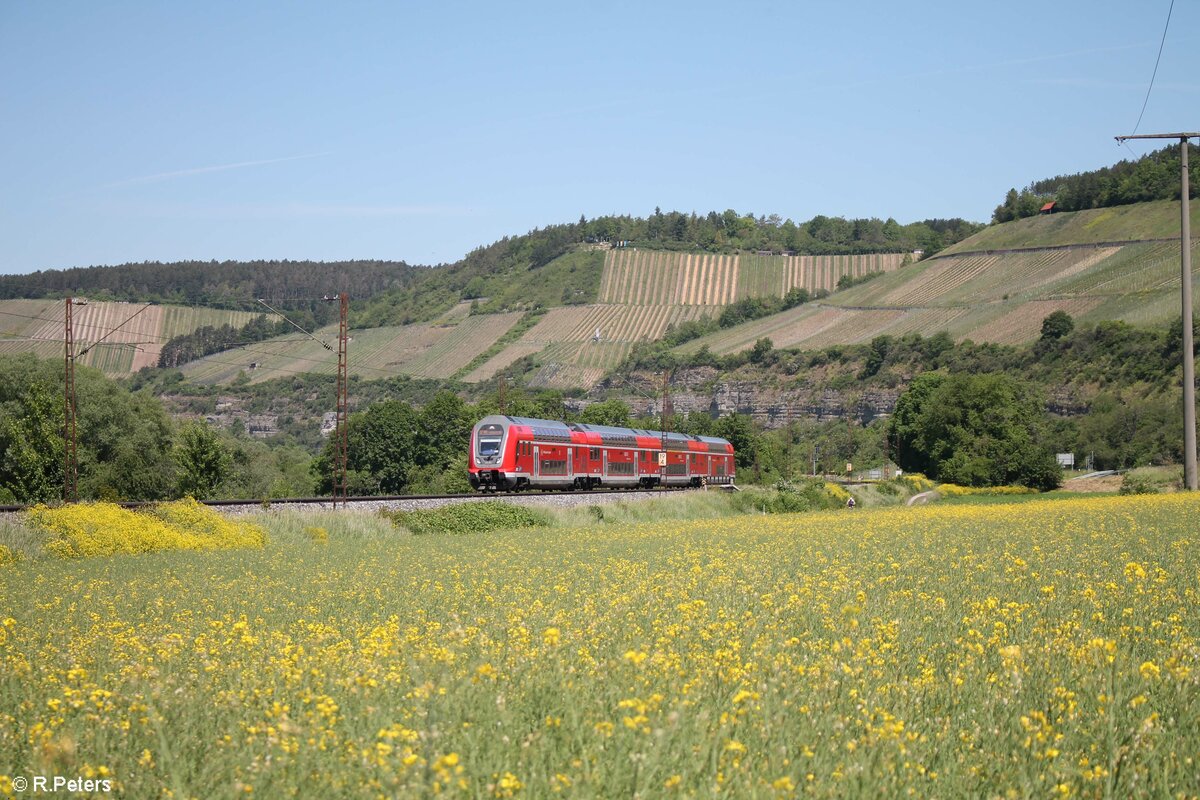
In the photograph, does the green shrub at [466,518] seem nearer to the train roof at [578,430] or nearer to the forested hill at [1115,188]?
the train roof at [578,430]

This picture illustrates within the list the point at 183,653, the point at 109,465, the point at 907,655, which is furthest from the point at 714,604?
the point at 109,465

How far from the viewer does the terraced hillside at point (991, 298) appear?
106438mm

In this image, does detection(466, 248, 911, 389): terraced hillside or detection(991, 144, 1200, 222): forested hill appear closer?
detection(991, 144, 1200, 222): forested hill

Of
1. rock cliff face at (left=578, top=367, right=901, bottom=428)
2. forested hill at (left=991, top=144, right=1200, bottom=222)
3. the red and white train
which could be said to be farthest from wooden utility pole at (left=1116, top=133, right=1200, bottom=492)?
forested hill at (left=991, top=144, right=1200, bottom=222)

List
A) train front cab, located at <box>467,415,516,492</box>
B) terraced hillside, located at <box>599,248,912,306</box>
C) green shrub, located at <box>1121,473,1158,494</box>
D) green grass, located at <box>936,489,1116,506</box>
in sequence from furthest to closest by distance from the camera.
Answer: terraced hillside, located at <box>599,248,912,306</box>
green grass, located at <box>936,489,1116,506</box>
train front cab, located at <box>467,415,516,492</box>
green shrub, located at <box>1121,473,1158,494</box>

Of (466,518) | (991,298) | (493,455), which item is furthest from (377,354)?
(466,518)

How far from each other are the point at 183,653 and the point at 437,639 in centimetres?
171

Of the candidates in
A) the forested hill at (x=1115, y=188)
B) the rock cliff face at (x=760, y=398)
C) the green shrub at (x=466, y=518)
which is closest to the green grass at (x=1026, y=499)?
the green shrub at (x=466, y=518)

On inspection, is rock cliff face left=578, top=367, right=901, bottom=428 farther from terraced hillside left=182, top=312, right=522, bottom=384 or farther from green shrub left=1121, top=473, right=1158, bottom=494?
A: green shrub left=1121, top=473, right=1158, bottom=494

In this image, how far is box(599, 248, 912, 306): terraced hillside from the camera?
177875 mm

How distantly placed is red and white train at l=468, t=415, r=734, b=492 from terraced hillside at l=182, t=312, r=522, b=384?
95.3m

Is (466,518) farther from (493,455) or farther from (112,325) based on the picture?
(112,325)

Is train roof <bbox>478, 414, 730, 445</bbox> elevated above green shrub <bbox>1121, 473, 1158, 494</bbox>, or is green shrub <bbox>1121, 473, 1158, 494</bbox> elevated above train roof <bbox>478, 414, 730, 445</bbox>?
train roof <bbox>478, 414, 730, 445</bbox>

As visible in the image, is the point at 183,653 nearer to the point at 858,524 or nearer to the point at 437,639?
the point at 437,639
